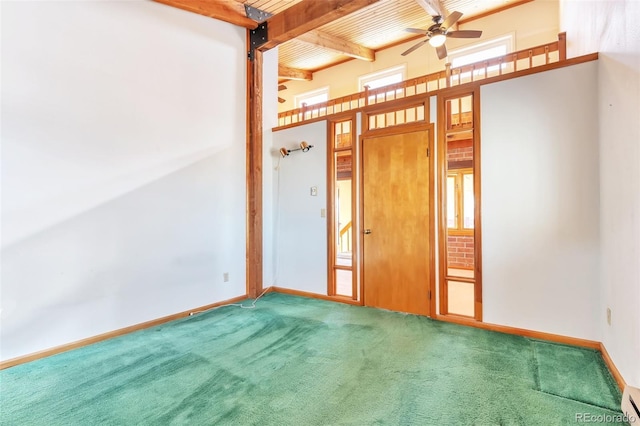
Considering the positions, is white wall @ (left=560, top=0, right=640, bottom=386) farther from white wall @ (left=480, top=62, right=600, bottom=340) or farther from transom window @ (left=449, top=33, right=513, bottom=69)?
transom window @ (left=449, top=33, right=513, bottom=69)

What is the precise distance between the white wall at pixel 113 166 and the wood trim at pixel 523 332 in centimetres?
273

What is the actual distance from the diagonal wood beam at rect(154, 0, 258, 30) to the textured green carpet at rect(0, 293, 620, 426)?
3599 mm

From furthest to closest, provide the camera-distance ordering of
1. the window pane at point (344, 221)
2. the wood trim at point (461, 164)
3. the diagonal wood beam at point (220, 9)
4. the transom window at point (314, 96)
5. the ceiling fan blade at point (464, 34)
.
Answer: the window pane at point (344, 221) < the transom window at point (314, 96) < the wood trim at point (461, 164) < the ceiling fan blade at point (464, 34) < the diagonal wood beam at point (220, 9)

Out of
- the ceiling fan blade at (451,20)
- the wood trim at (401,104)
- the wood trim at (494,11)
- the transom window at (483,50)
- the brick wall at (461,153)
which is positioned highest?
the wood trim at (494,11)

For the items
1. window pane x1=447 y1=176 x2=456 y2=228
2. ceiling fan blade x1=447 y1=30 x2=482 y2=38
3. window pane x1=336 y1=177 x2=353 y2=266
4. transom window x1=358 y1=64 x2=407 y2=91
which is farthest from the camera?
window pane x1=336 y1=177 x2=353 y2=266

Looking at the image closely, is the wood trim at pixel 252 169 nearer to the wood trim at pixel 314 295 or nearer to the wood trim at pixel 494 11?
the wood trim at pixel 314 295

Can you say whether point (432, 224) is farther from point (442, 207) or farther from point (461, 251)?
point (461, 251)

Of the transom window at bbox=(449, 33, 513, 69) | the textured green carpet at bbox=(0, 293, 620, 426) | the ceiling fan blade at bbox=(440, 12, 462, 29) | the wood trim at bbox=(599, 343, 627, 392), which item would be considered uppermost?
the transom window at bbox=(449, 33, 513, 69)

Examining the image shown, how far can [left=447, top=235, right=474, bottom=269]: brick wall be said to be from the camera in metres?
6.62

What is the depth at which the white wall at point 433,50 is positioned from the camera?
5.40m

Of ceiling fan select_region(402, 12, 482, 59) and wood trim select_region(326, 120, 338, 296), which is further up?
ceiling fan select_region(402, 12, 482, 59)

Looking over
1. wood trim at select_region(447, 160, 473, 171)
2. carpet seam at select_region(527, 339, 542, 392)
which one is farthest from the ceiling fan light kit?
carpet seam at select_region(527, 339, 542, 392)

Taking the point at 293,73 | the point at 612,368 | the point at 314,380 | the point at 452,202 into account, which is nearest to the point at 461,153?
the point at 452,202

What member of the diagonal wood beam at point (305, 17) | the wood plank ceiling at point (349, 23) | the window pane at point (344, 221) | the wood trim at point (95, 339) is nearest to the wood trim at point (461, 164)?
the wood plank ceiling at point (349, 23)
